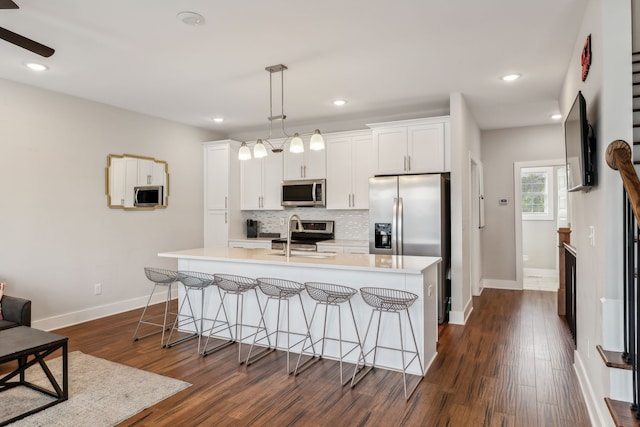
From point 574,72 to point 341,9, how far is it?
2.10 metres

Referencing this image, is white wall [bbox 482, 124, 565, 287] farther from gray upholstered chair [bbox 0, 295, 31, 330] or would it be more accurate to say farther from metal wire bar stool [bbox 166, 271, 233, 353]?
gray upholstered chair [bbox 0, 295, 31, 330]

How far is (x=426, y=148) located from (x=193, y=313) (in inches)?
128

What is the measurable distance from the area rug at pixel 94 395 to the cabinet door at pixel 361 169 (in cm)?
325

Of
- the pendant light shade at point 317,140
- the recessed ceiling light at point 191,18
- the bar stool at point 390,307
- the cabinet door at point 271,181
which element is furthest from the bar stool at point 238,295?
the cabinet door at point 271,181

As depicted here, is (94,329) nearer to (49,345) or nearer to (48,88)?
(49,345)

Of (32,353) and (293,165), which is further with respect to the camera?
(293,165)

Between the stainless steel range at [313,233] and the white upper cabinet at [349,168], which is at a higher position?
the white upper cabinet at [349,168]

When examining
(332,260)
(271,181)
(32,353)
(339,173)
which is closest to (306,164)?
(339,173)

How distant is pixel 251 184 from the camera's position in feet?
20.3

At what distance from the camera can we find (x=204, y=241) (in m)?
6.25

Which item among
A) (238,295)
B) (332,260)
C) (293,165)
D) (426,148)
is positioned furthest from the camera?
(293,165)

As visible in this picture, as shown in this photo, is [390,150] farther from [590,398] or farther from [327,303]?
[590,398]

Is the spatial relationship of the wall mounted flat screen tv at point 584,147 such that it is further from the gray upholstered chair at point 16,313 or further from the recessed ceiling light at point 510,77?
the gray upholstered chair at point 16,313

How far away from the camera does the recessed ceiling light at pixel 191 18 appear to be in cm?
264
